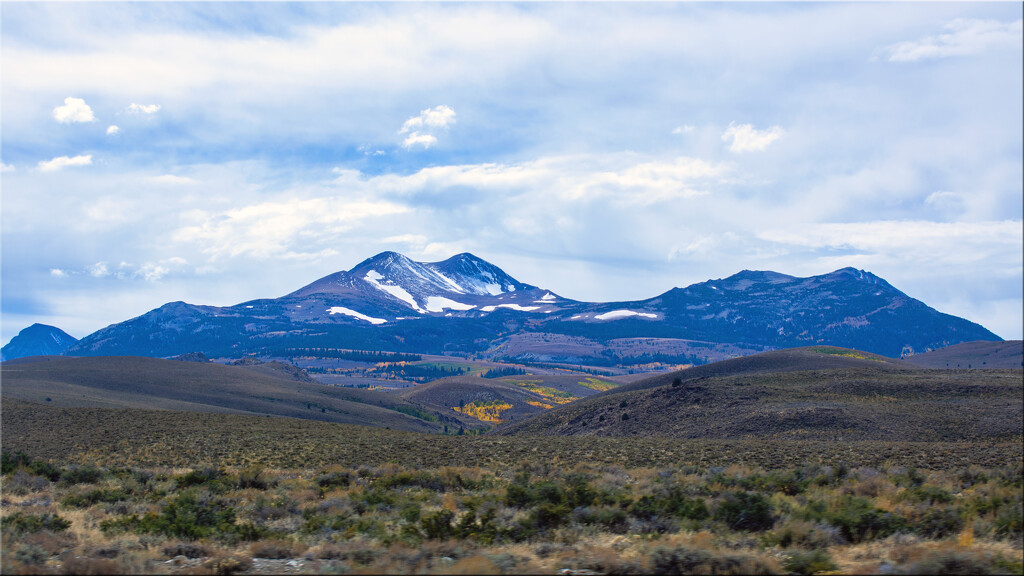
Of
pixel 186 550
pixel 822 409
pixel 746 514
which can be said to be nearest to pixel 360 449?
pixel 186 550

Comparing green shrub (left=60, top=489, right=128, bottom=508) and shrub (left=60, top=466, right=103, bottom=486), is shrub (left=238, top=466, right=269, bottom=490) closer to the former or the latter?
green shrub (left=60, top=489, right=128, bottom=508)

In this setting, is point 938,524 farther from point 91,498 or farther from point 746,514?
point 91,498

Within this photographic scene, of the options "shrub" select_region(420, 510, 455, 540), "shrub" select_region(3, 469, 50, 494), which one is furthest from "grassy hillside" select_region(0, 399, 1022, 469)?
"shrub" select_region(420, 510, 455, 540)

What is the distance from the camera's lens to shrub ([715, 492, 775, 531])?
44.1ft

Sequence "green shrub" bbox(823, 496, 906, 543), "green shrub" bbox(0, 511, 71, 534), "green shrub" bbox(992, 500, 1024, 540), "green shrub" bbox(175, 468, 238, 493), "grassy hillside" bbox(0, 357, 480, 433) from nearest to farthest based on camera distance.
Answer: "green shrub" bbox(992, 500, 1024, 540), "green shrub" bbox(823, 496, 906, 543), "green shrub" bbox(0, 511, 71, 534), "green shrub" bbox(175, 468, 238, 493), "grassy hillside" bbox(0, 357, 480, 433)

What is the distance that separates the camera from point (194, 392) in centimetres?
11738

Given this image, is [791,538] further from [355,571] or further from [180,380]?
[180,380]

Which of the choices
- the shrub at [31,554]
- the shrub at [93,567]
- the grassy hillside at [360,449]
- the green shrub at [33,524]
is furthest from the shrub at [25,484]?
the shrub at [93,567]

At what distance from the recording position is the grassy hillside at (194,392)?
318ft

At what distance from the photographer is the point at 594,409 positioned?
82625 mm

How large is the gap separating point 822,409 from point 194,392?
9888 centimetres

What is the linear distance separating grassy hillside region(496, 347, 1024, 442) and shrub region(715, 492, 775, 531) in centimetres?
4077

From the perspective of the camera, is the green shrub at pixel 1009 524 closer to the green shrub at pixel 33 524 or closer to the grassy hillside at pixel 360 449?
the grassy hillside at pixel 360 449

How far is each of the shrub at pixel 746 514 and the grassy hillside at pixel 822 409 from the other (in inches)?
1605
